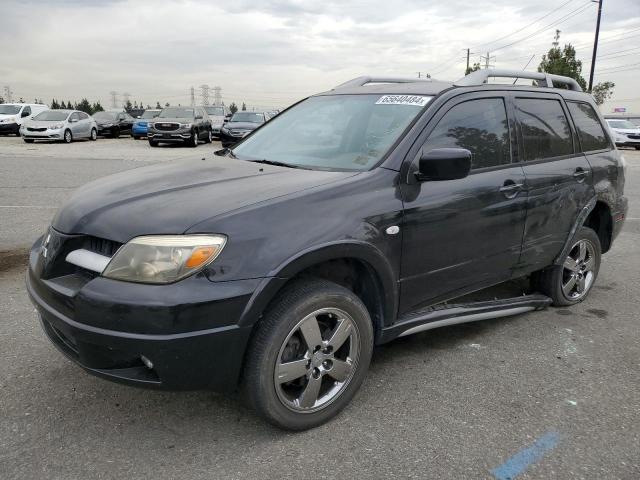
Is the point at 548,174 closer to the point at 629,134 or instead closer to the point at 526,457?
the point at 526,457

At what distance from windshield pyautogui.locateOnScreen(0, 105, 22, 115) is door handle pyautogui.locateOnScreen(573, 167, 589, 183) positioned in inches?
1193

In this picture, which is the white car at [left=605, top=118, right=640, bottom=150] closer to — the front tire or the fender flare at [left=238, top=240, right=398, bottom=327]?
the fender flare at [left=238, top=240, right=398, bottom=327]

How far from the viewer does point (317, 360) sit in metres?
2.75

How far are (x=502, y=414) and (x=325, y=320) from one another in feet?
3.50

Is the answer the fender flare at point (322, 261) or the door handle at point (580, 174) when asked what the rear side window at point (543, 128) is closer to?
the door handle at point (580, 174)

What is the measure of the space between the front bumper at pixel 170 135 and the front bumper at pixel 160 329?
2158 cm

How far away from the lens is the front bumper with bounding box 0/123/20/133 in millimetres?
28109

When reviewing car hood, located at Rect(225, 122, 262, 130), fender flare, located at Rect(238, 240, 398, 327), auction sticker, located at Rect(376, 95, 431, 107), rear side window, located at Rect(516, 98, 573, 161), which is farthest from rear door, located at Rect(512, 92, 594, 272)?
car hood, located at Rect(225, 122, 262, 130)

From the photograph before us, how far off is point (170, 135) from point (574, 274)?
20.8 m

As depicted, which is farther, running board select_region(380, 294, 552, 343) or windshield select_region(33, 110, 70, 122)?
windshield select_region(33, 110, 70, 122)

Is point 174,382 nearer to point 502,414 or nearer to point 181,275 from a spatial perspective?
point 181,275

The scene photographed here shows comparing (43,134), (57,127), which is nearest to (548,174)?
(43,134)

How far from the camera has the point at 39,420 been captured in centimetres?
281

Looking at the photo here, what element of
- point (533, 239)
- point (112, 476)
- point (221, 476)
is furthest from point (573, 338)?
point (112, 476)
